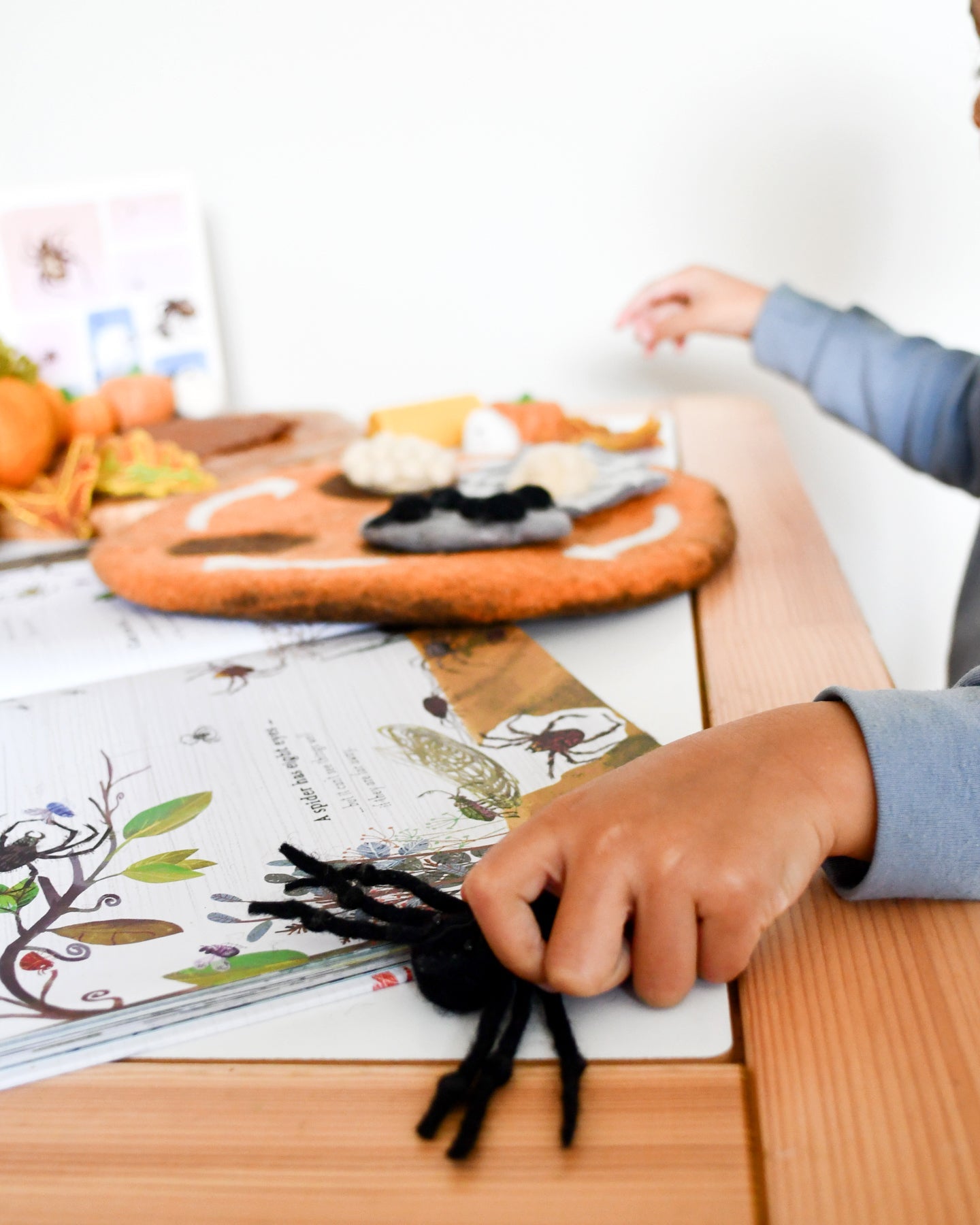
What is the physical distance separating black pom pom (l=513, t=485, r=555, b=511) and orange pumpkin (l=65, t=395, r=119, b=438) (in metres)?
0.48

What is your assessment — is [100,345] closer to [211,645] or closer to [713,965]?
[211,645]

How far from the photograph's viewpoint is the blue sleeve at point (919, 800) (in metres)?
0.29

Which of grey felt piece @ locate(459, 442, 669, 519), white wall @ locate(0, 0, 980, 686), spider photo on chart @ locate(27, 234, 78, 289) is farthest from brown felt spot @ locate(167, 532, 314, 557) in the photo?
white wall @ locate(0, 0, 980, 686)

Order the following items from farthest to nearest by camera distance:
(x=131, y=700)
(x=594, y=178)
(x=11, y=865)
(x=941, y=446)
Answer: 1. (x=594, y=178)
2. (x=941, y=446)
3. (x=131, y=700)
4. (x=11, y=865)

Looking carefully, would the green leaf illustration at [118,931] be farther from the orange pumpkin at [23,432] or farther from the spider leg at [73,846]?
the orange pumpkin at [23,432]

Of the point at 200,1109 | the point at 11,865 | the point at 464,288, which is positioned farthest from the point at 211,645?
the point at 464,288

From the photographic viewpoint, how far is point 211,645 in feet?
1.65

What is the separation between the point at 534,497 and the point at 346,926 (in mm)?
329

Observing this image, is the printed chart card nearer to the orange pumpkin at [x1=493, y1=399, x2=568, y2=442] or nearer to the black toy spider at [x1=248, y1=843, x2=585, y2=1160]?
the orange pumpkin at [x1=493, y1=399, x2=568, y2=442]

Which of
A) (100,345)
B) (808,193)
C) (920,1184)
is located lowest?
(920,1184)

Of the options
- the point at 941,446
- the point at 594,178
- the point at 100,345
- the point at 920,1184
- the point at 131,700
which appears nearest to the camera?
the point at 920,1184

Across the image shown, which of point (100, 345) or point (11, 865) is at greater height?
point (100, 345)

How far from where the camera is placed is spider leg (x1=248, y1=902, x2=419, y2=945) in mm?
273

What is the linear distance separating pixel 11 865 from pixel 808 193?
3.57 feet
